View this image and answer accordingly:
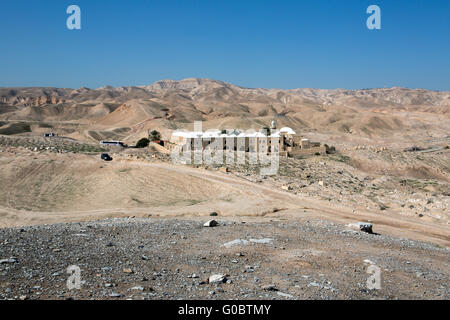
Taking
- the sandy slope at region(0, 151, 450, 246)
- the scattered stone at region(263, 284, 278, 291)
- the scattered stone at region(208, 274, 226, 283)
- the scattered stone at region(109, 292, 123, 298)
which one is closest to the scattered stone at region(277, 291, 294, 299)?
the scattered stone at region(263, 284, 278, 291)

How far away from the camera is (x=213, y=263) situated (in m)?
11.0

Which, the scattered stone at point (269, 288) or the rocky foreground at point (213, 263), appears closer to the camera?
the rocky foreground at point (213, 263)

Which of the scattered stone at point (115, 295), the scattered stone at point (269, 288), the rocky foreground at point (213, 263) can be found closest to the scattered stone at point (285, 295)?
the rocky foreground at point (213, 263)

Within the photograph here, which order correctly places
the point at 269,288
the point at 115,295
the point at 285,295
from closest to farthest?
1. the point at 115,295
2. the point at 285,295
3. the point at 269,288

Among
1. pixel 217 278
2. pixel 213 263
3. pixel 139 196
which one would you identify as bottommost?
pixel 139 196

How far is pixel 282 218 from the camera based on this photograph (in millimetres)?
20672

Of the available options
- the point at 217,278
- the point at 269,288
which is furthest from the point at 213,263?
the point at 269,288

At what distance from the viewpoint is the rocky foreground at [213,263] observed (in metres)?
8.98

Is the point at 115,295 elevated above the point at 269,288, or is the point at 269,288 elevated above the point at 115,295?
the point at 115,295

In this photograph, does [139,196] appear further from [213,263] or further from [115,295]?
[115,295]

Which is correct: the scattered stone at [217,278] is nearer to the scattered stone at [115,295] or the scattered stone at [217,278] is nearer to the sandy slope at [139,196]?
the scattered stone at [115,295]

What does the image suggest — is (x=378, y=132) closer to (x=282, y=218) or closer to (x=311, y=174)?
(x=311, y=174)

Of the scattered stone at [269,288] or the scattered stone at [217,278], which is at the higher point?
the scattered stone at [217,278]
